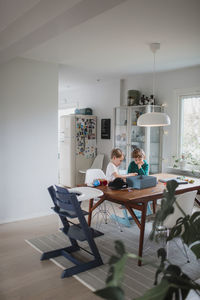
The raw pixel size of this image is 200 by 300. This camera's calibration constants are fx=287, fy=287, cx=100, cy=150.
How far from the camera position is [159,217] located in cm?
87

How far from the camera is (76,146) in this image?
6742 mm

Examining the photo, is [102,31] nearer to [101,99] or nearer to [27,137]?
[27,137]

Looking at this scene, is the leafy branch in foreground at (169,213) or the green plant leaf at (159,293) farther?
the leafy branch in foreground at (169,213)

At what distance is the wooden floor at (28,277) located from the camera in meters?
2.53

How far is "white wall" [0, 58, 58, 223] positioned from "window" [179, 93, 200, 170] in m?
2.32

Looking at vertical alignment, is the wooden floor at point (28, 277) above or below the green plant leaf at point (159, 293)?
below

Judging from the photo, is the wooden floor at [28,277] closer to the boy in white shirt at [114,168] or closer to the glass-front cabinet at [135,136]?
the boy in white shirt at [114,168]

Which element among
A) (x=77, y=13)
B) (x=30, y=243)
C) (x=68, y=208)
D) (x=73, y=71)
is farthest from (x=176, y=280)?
(x=73, y=71)

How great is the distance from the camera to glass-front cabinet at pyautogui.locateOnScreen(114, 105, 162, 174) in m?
5.38

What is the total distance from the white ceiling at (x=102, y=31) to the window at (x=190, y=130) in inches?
26.5

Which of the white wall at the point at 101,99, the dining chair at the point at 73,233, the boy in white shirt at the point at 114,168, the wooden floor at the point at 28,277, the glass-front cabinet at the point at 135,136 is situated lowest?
the wooden floor at the point at 28,277

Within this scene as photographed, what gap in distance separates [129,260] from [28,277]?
3.64 ft

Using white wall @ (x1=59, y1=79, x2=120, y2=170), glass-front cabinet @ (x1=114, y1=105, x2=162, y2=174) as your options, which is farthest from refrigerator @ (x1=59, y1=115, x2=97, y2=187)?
glass-front cabinet @ (x1=114, y1=105, x2=162, y2=174)

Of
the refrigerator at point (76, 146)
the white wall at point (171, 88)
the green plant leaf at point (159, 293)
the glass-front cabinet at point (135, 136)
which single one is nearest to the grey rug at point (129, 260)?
the glass-front cabinet at point (135, 136)
